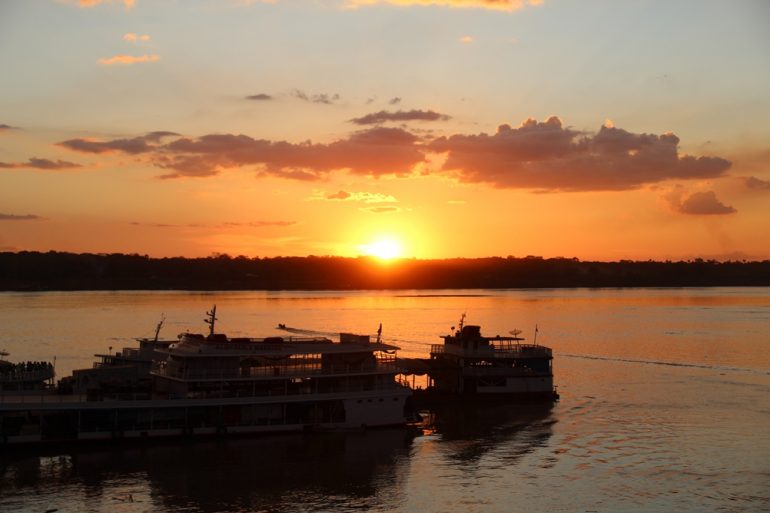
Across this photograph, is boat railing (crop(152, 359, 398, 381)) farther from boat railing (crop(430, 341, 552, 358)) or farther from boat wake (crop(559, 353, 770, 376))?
boat wake (crop(559, 353, 770, 376))

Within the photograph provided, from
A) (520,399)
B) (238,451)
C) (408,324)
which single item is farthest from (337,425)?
(408,324)

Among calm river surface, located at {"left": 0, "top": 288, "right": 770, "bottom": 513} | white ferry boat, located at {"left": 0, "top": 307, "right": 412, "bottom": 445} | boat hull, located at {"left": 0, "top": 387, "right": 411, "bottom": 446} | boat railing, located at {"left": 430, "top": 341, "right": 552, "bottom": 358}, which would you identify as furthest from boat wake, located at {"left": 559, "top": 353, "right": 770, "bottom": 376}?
boat hull, located at {"left": 0, "top": 387, "right": 411, "bottom": 446}

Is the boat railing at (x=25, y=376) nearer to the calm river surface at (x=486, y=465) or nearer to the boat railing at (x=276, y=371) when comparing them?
the boat railing at (x=276, y=371)

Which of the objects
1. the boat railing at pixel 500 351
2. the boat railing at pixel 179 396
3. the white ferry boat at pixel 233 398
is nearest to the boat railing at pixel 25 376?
the boat railing at pixel 179 396

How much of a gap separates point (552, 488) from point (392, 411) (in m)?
16.1

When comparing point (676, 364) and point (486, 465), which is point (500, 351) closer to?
point (486, 465)

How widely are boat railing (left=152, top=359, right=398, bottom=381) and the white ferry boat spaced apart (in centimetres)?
7

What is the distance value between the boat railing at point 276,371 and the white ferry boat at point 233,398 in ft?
0.23

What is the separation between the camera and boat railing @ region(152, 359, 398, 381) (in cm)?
5272

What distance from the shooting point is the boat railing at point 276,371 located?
5272 cm

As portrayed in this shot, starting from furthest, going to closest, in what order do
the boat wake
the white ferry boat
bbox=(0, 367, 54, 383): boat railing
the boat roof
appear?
1. the boat wake
2. bbox=(0, 367, 54, 383): boat railing
3. the boat roof
4. the white ferry boat

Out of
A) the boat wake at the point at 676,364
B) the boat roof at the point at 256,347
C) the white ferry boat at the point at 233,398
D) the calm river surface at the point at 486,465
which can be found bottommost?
the calm river surface at the point at 486,465

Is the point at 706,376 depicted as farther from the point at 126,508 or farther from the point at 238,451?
the point at 126,508

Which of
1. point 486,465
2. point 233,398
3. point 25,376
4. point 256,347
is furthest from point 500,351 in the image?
point 25,376
